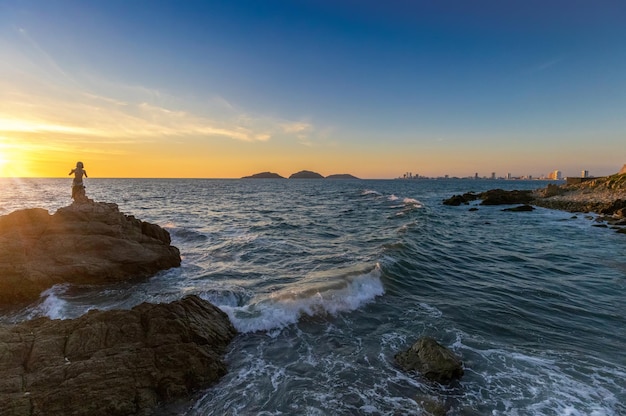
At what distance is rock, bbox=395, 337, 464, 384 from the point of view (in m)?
7.87

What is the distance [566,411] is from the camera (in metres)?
6.93

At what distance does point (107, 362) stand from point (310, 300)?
695cm

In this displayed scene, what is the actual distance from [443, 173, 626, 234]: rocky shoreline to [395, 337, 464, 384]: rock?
29.4 metres

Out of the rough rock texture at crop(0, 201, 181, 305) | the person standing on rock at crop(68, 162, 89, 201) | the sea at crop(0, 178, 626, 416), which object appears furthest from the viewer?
the person standing on rock at crop(68, 162, 89, 201)

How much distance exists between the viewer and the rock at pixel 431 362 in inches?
310

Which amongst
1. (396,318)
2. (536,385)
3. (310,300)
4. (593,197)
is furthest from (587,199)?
(310,300)

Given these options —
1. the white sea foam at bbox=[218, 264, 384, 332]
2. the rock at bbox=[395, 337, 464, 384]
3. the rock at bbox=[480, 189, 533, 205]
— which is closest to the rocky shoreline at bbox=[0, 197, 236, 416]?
the white sea foam at bbox=[218, 264, 384, 332]

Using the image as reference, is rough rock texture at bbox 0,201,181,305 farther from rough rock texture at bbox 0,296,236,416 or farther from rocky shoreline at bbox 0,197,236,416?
rough rock texture at bbox 0,296,236,416

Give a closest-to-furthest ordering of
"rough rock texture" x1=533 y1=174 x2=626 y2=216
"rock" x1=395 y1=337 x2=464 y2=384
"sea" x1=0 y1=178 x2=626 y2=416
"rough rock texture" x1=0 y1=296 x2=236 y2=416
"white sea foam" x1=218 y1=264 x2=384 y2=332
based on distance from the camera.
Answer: "rough rock texture" x1=0 y1=296 x2=236 y2=416
"sea" x1=0 y1=178 x2=626 y2=416
"rock" x1=395 y1=337 x2=464 y2=384
"white sea foam" x1=218 y1=264 x2=384 y2=332
"rough rock texture" x1=533 y1=174 x2=626 y2=216

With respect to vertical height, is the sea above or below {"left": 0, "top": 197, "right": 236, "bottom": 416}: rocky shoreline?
below

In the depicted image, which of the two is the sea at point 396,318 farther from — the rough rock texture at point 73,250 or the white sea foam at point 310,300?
the rough rock texture at point 73,250

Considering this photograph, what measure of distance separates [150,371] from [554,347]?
36.5 ft

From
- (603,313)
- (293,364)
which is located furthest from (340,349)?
(603,313)

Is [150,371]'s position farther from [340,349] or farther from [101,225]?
[101,225]
